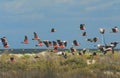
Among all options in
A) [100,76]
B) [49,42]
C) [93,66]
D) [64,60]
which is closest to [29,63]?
[64,60]

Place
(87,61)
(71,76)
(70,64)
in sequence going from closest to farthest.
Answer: (71,76)
(70,64)
(87,61)

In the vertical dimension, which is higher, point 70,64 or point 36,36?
point 36,36

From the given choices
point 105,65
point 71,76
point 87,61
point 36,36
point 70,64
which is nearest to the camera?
point 71,76

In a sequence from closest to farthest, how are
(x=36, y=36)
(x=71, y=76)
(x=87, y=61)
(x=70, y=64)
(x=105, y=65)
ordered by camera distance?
(x=71, y=76) → (x=36, y=36) → (x=105, y=65) → (x=70, y=64) → (x=87, y=61)

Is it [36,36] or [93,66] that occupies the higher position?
[36,36]

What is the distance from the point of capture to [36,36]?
25.3 meters

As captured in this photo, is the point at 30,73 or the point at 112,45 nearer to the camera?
the point at 30,73

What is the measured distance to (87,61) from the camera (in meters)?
34.5

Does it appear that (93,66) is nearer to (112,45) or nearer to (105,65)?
(105,65)

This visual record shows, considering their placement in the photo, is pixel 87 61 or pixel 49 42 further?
pixel 87 61

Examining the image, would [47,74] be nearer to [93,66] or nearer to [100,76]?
[100,76]

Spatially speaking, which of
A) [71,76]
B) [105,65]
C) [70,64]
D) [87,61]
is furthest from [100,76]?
[87,61]

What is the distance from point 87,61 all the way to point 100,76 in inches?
662

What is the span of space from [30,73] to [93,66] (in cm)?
1401
